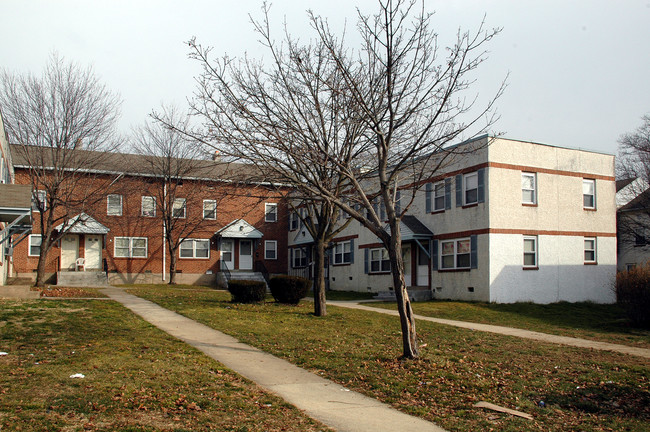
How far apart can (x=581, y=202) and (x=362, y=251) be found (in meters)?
12.0

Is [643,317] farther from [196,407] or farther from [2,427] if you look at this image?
[2,427]

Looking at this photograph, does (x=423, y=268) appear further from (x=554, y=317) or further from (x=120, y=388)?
(x=120, y=388)

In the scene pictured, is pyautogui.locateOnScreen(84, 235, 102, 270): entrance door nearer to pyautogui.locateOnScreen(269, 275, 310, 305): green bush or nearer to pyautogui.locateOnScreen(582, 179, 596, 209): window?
pyautogui.locateOnScreen(269, 275, 310, 305): green bush

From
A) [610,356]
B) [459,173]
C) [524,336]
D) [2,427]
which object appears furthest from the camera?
[459,173]

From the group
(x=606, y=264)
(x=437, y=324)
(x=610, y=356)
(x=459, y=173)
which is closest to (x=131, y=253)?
(x=459, y=173)

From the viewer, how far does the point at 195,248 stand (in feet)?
127

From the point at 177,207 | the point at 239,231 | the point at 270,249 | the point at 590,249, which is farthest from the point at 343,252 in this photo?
the point at 590,249

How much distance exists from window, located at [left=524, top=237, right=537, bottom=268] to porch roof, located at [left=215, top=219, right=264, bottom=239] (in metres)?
18.5

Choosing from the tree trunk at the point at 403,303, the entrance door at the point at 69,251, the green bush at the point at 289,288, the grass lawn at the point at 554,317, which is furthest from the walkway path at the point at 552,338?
the entrance door at the point at 69,251

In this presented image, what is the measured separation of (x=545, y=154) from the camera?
86.2 ft

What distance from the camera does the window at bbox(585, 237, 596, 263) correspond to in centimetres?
2728

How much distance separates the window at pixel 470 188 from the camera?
996 inches

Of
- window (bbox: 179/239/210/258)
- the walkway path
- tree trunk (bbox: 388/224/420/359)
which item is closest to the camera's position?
tree trunk (bbox: 388/224/420/359)

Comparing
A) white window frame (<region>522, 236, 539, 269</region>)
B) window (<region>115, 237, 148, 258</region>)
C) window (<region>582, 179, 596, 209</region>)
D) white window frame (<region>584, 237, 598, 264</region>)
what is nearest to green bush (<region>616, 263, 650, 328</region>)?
white window frame (<region>522, 236, 539, 269</region>)
